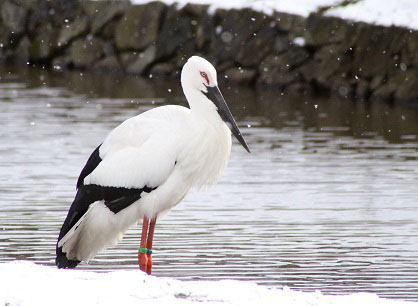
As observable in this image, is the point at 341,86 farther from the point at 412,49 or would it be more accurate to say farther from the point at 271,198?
the point at 271,198

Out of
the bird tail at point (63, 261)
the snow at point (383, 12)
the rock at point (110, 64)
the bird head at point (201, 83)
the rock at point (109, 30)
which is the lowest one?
the rock at point (110, 64)

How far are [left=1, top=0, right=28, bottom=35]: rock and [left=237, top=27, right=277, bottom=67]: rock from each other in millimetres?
7232

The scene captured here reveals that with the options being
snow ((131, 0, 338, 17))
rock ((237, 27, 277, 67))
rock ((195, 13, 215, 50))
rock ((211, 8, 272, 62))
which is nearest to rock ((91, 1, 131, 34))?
snow ((131, 0, 338, 17))

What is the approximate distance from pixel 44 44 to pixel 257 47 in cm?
705

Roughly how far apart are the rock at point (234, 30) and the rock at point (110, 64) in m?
3.40

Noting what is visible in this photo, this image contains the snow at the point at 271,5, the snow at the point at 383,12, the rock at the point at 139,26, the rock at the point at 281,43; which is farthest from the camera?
the rock at the point at 139,26

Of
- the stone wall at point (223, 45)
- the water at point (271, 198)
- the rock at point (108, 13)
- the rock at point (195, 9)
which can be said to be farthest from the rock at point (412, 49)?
the rock at point (108, 13)

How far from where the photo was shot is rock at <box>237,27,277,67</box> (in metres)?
23.9

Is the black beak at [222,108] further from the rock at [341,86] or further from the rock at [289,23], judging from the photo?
the rock at [289,23]

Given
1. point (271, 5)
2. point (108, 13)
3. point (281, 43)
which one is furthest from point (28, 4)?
point (281, 43)

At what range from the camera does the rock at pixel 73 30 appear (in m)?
27.8

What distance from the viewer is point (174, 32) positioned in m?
25.9

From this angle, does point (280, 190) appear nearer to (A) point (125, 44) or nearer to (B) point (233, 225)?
(B) point (233, 225)

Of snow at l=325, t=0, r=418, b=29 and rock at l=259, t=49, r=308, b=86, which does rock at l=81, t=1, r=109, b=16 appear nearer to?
rock at l=259, t=49, r=308, b=86
